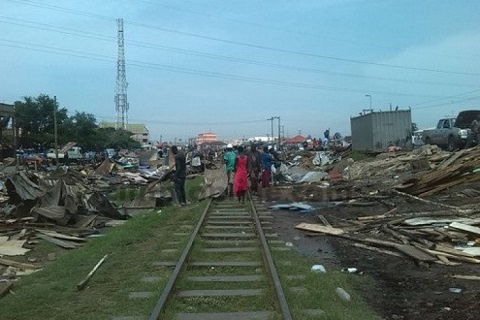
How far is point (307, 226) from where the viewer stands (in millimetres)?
12141

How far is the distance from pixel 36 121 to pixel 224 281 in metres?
73.0

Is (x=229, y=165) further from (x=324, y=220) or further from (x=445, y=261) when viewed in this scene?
(x=445, y=261)

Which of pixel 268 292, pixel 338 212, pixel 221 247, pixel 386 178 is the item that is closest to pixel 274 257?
pixel 221 247

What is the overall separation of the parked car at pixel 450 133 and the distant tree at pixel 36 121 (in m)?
55.0

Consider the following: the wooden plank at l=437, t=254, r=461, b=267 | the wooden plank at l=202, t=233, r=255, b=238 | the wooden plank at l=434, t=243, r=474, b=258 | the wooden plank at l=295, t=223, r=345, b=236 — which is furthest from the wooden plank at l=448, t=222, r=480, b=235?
the wooden plank at l=202, t=233, r=255, b=238

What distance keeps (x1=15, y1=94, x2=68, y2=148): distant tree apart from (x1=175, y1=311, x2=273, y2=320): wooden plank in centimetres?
7108

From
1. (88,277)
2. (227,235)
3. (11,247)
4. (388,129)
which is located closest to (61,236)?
(11,247)

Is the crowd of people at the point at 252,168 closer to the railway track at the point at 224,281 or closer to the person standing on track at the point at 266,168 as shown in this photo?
the person standing on track at the point at 266,168

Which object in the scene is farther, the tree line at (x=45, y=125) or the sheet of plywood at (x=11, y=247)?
the tree line at (x=45, y=125)

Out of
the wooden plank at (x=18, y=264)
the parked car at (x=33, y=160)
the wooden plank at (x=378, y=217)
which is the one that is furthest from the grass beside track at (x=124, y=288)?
the parked car at (x=33, y=160)

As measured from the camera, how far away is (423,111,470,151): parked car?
27.6m

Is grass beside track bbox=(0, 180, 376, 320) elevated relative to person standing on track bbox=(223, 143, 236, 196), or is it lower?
lower

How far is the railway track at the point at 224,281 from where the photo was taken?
5.82m

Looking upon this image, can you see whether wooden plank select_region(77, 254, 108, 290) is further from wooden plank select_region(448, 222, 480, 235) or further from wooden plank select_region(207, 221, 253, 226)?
wooden plank select_region(448, 222, 480, 235)
